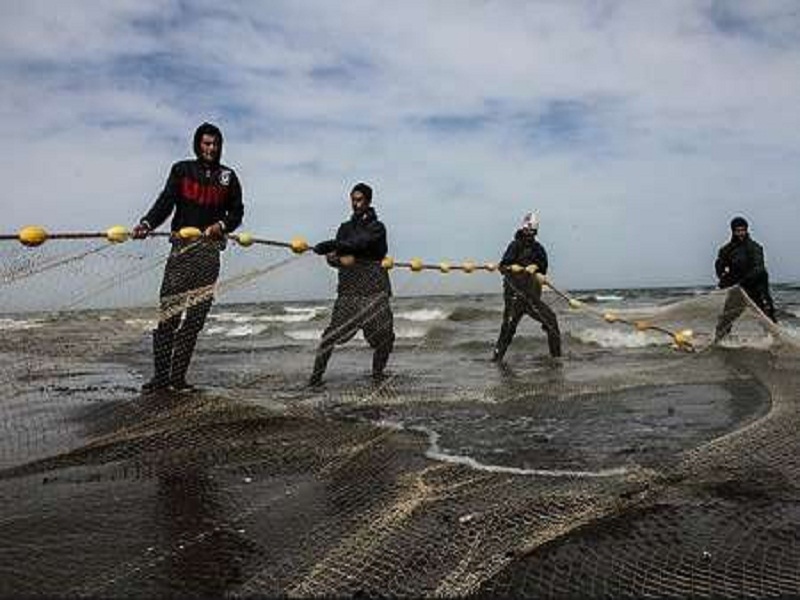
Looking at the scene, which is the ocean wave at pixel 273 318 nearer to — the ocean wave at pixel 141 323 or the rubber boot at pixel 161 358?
the rubber boot at pixel 161 358

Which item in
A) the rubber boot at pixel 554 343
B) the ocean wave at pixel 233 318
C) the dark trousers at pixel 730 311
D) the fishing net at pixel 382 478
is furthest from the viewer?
the ocean wave at pixel 233 318

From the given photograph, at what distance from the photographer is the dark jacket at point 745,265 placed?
10.7 m

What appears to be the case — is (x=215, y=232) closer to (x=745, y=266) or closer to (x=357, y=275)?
(x=357, y=275)

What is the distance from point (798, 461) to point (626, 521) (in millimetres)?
1457

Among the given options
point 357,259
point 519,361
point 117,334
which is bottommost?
point 519,361

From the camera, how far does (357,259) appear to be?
25.5 feet

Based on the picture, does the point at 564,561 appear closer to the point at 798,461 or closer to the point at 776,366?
the point at 798,461

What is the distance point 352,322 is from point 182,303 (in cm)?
214

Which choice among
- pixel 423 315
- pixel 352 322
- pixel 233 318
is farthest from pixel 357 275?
pixel 233 318

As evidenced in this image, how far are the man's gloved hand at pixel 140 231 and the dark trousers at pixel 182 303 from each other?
45cm

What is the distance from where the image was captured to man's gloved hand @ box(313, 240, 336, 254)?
7.15 meters

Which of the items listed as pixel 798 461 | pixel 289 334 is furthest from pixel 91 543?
pixel 289 334

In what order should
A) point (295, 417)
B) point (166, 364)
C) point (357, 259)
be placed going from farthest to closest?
point (357, 259) → point (166, 364) → point (295, 417)

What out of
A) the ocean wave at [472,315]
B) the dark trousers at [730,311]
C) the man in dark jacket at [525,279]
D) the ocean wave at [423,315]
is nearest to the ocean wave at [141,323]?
the man in dark jacket at [525,279]
